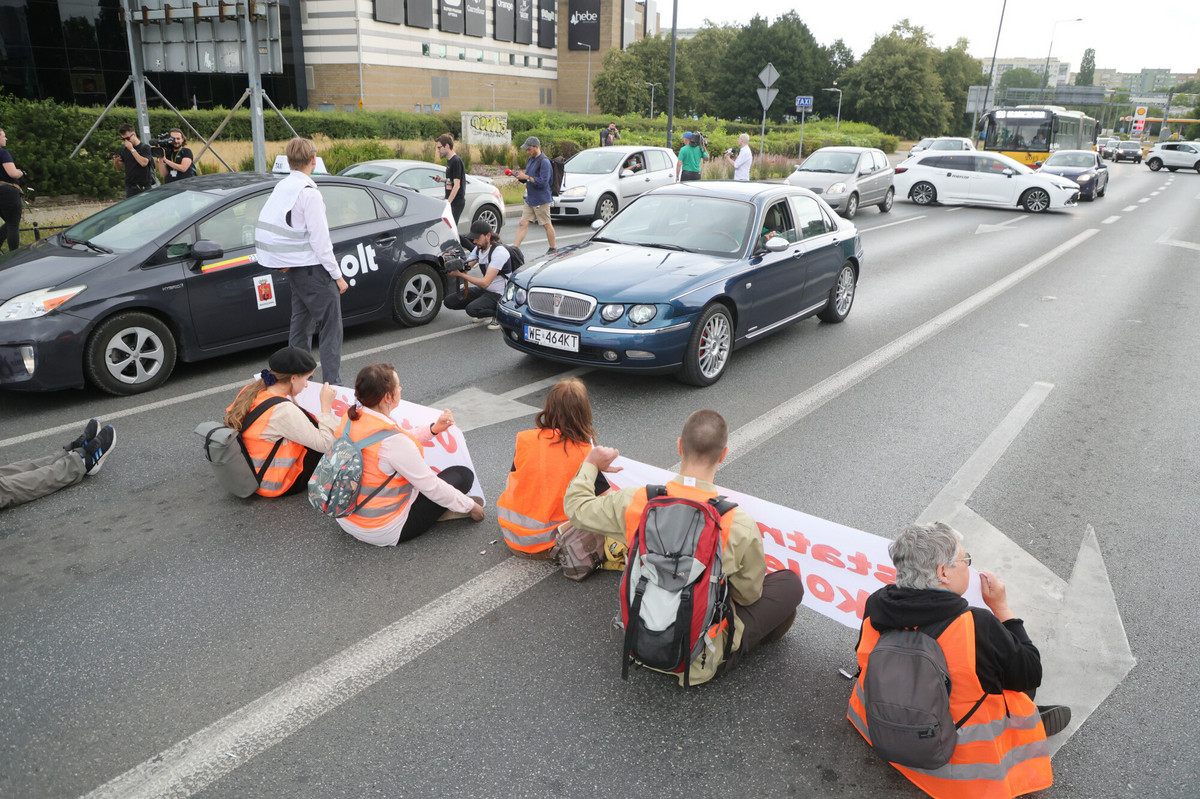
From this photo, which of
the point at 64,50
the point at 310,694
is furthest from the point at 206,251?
the point at 64,50

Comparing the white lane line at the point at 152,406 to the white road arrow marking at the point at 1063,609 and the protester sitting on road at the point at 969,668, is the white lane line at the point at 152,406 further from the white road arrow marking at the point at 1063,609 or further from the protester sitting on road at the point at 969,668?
the protester sitting on road at the point at 969,668

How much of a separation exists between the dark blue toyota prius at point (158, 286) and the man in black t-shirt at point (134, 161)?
20.0ft

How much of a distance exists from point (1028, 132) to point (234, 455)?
36928 millimetres

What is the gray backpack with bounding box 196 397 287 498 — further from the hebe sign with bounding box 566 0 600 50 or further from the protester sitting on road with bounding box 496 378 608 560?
the hebe sign with bounding box 566 0 600 50

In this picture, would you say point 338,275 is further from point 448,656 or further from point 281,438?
point 448,656

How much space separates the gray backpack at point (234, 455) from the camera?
181 inches

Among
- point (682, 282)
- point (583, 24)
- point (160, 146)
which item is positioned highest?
point (583, 24)

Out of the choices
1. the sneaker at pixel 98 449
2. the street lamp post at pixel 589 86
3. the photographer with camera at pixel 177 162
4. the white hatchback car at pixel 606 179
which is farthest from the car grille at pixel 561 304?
the street lamp post at pixel 589 86

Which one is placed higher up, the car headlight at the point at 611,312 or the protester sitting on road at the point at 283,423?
the car headlight at the point at 611,312

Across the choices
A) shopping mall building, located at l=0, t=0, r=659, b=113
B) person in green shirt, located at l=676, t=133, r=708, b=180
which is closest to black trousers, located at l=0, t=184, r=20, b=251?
shopping mall building, located at l=0, t=0, r=659, b=113

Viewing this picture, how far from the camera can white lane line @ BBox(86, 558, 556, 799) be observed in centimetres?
284

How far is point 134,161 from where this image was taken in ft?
41.7

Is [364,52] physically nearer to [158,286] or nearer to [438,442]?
[158,286]

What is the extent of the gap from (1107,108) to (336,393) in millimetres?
174851
